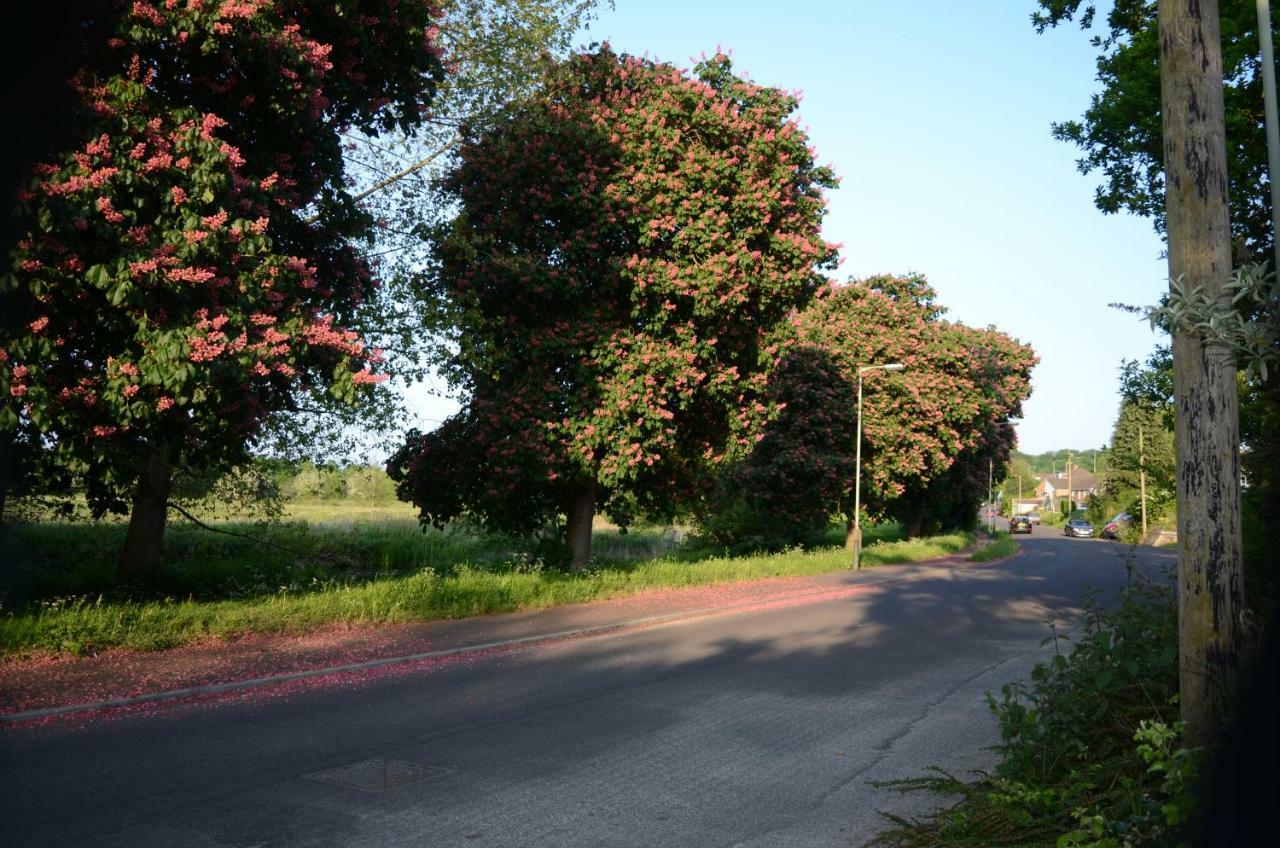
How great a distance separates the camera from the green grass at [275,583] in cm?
1062

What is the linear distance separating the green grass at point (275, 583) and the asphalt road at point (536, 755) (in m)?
2.66

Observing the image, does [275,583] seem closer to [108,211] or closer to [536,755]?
[108,211]

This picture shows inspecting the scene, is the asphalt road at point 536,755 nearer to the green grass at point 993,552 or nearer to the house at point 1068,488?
the green grass at point 993,552

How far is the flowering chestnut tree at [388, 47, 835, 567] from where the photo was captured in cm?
1927

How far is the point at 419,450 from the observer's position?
20562 millimetres

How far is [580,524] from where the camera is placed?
2259 cm

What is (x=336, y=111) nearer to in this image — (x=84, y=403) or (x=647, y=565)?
(x=84, y=403)

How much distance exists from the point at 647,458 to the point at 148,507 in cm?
943

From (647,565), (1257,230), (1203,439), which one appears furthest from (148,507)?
(1257,230)

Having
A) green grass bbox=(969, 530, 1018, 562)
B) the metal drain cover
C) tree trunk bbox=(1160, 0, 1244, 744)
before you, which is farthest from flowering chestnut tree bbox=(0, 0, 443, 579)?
green grass bbox=(969, 530, 1018, 562)

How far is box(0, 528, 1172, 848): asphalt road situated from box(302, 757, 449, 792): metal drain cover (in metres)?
0.03

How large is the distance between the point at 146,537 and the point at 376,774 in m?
10.6

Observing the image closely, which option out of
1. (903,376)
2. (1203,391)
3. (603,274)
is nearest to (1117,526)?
(903,376)

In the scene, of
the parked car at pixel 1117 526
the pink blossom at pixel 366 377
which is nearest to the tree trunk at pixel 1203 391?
the pink blossom at pixel 366 377
